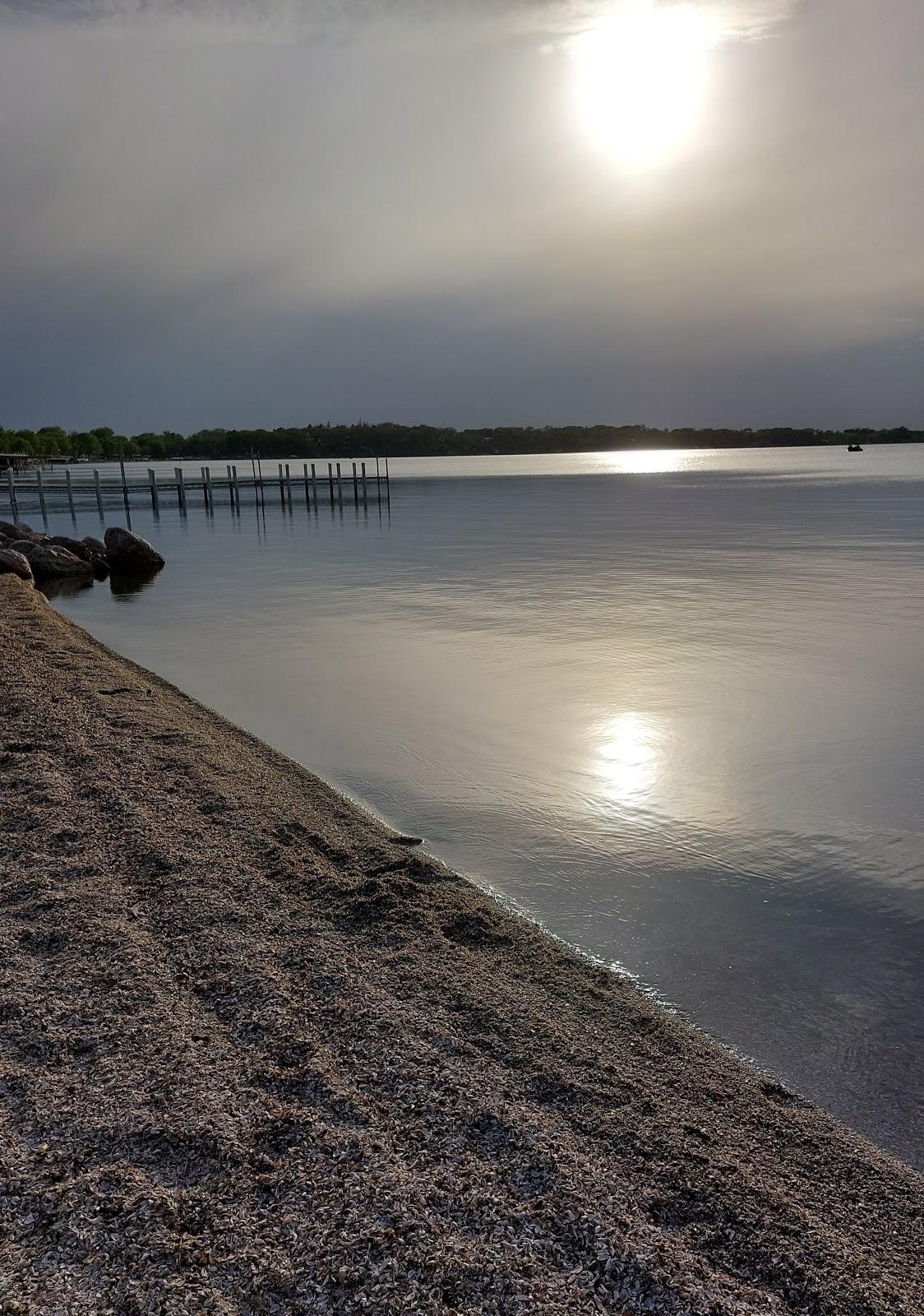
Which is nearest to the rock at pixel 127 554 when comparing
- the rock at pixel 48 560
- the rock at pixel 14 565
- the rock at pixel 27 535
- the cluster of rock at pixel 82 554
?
the cluster of rock at pixel 82 554

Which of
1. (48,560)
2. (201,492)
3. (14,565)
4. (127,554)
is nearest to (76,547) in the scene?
(127,554)

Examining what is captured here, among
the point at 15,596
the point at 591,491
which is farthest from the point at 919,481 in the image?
the point at 15,596

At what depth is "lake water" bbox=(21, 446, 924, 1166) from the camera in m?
3.56

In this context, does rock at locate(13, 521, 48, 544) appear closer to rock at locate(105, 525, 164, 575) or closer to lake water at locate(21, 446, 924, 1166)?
rock at locate(105, 525, 164, 575)

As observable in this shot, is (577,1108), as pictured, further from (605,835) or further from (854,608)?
(854,608)

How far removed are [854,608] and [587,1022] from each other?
37.2ft

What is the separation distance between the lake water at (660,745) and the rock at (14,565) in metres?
1.23

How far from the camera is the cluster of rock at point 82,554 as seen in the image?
1794cm

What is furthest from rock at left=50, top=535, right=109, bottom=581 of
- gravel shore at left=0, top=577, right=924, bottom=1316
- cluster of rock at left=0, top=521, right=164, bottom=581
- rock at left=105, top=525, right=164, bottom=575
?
gravel shore at left=0, top=577, right=924, bottom=1316

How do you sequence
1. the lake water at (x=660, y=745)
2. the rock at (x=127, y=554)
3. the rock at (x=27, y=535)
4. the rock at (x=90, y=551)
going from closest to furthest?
the lake water at (x=660, y=745), the rock at (x=90, y=551), the rock at (x=127, y=554), the rock at (x=27, y=535)

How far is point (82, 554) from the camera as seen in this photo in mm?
19875

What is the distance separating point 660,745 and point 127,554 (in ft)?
54.3

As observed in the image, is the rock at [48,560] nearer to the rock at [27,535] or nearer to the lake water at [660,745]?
the rock at [27,535]

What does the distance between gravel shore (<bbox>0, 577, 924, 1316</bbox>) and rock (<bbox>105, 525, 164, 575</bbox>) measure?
55.9 ft
